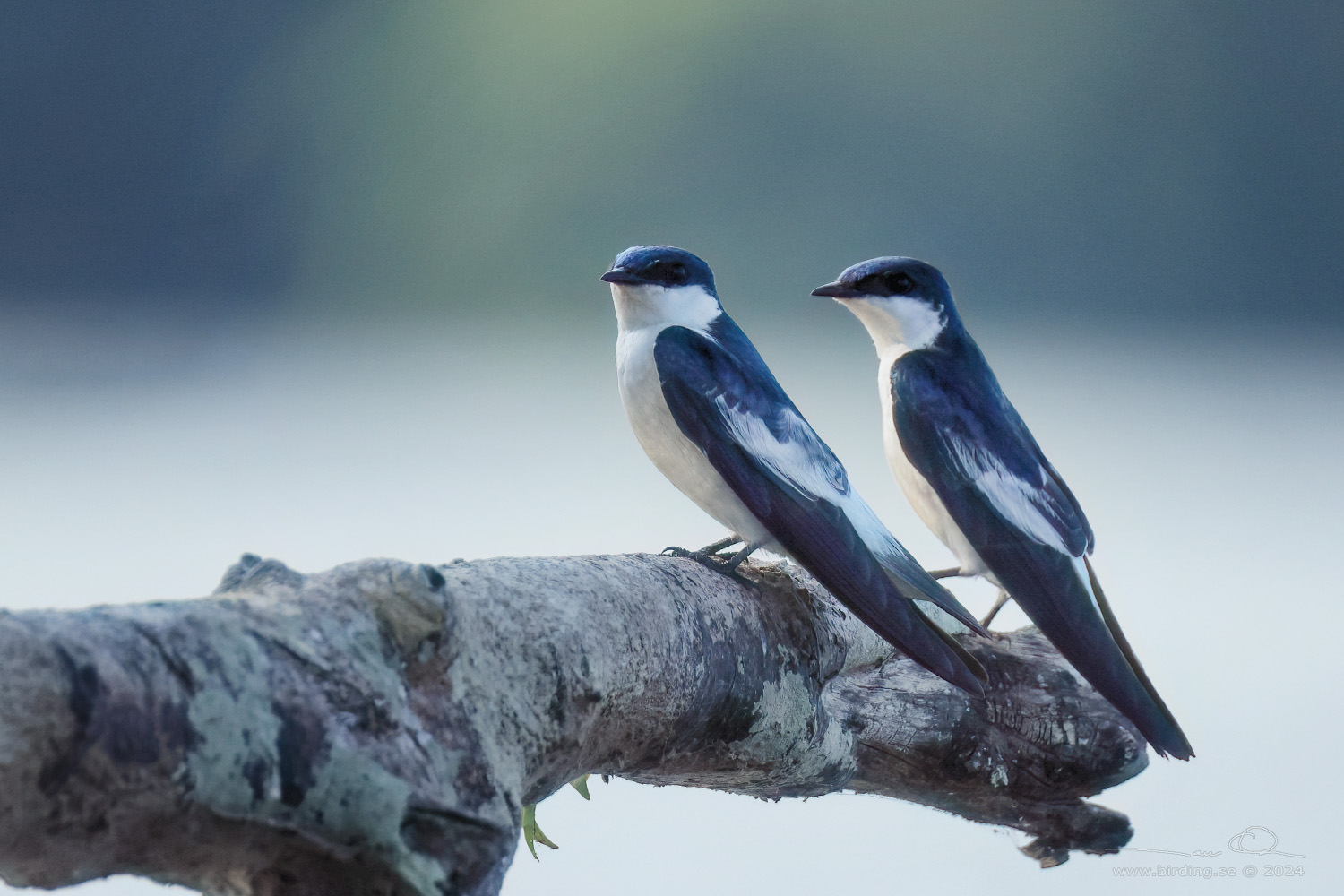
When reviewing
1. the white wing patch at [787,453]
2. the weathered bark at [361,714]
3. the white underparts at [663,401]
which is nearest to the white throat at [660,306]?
the white underparts at [663,401]

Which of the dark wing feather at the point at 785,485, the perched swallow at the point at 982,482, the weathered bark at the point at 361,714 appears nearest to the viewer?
the weathered bark at the point at 361,714

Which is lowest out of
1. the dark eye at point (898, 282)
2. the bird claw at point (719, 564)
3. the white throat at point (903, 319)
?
the bird claw at point (719, 564)

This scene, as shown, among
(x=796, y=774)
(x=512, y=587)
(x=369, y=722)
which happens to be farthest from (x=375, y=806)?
(x=796, y=774)

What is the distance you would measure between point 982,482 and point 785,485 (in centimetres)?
21

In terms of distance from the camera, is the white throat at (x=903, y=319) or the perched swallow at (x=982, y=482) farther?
the white throat at (x=903, y=319)

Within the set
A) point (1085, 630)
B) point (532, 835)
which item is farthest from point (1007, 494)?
point (532, 835)

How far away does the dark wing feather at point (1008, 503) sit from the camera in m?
0.98

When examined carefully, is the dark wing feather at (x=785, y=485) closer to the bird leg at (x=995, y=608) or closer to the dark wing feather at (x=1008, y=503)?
the dark wing feather at (x=1008, y=503)

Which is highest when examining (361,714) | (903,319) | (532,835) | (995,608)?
(903,319)

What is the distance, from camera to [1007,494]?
1.02 meters

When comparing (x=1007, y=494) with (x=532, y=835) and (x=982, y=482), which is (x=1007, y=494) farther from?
(x=532, y=835)

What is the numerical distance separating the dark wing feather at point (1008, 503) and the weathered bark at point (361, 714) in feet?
0.77

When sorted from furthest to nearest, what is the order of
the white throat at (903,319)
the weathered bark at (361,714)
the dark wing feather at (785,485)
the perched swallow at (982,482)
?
the white throat at (903,319), the perched swallow at (982,482), the dark wing feather at (785,485), the weathered bark at (361,714)

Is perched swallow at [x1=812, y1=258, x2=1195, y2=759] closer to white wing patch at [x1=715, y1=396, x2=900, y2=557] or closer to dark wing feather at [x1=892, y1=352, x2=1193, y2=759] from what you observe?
dark wing feather at [x1=892, y1=352, x2=1193, y2=759]
